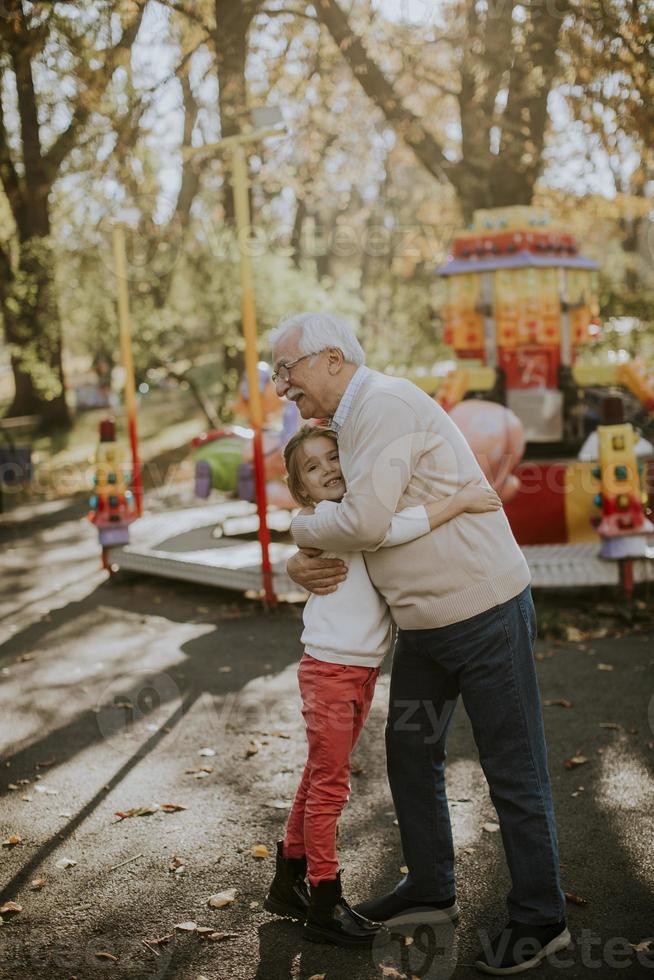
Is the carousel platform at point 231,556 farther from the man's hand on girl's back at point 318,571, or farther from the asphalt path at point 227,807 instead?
the man's hand on girl's back at point 318,571

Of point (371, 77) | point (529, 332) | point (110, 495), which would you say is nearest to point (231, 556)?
point (110, 495)

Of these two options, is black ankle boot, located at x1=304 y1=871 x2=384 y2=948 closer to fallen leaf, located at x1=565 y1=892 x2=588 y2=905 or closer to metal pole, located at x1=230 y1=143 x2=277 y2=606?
fallen leaf, located at x1=565 y1=892 x2=588 y2=905

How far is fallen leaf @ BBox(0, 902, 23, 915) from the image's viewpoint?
11.8ft

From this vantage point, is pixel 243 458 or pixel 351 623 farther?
pixel 243 458

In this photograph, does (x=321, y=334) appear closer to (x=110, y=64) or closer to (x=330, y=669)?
(x=330, y=669)

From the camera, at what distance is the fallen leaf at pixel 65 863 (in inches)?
156

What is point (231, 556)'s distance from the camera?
889 centimetres

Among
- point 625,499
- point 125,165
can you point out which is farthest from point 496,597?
point 125,165

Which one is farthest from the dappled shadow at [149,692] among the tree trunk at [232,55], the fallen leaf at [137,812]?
the tree trunk at [232,55]

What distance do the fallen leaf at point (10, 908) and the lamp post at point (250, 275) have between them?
4291mm

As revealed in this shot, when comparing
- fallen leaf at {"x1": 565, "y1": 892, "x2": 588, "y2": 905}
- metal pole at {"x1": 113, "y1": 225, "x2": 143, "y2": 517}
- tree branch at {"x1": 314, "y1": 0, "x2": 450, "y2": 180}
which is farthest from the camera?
tree branch at {"x1": 314, "y1": 0, "x2": 450, "y2": 180}

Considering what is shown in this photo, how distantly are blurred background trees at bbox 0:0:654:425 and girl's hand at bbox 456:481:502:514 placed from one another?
23.0ft

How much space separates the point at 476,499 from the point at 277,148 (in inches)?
765

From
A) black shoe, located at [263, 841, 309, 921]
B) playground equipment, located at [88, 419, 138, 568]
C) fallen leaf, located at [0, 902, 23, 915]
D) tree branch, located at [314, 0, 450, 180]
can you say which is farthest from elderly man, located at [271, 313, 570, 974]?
tree branch, located at [314, 0, 450, 180]
